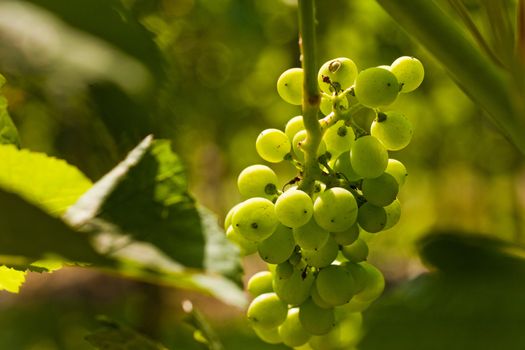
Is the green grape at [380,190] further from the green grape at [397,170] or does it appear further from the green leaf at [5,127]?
the green leaf at [5,127]

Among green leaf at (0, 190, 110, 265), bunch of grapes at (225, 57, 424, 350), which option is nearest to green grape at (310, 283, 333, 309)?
bunch of grapes at (225, 57, 424, 350)

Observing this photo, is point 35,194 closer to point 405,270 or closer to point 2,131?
point 2,131

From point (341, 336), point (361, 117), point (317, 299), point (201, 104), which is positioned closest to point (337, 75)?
point (317, 299)

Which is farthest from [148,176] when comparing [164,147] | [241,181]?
[241,181]

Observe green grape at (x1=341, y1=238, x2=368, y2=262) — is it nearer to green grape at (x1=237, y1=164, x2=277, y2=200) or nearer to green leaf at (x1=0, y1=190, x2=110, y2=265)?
green grape at (x1=237, y1=164, x2=277, y2=200)

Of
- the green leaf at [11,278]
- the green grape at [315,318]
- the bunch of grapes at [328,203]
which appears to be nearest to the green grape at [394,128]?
the bunch of grapes at [328,203]
